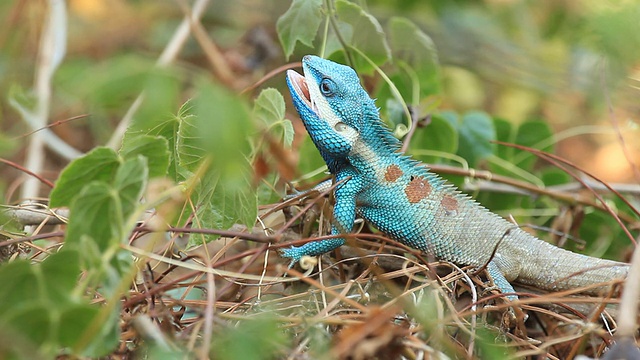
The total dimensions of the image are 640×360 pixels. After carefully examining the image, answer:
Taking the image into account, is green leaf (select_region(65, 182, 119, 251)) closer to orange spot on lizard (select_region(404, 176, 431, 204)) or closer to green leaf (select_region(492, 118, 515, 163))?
orange spot on lizard (select_region(404, 176, 431, 204))

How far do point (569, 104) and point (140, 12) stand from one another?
3.39 meters

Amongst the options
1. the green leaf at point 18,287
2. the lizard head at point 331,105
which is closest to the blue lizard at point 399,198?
the lizard head at point 331,105

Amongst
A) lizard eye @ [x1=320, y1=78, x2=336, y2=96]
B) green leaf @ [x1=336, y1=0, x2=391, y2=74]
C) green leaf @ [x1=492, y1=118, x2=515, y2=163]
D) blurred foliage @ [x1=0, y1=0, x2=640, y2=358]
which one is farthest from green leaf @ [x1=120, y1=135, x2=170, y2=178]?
green leaf @ [x1=492, y1=118, x2=515, y2=163]

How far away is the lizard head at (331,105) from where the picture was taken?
7.91 ft

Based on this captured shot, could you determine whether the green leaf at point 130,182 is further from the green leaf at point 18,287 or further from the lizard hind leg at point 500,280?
the lizard hind leg at point 500,280

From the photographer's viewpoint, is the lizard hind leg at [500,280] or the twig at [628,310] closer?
the twig at [628,310]

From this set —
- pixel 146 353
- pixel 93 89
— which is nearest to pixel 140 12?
pixel 146 353

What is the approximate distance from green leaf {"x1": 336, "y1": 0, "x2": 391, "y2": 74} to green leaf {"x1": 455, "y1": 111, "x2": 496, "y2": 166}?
0.68m

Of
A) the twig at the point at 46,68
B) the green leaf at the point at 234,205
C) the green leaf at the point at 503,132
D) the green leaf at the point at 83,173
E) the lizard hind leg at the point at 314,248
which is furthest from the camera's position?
the twig at the point at 46,68

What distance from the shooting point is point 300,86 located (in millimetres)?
2471

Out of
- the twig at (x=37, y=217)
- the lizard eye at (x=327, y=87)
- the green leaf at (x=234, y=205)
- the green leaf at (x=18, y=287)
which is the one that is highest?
the lizard eye at (x=327, y=87)

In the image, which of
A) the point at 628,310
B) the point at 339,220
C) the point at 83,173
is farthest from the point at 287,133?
the point at 628,310

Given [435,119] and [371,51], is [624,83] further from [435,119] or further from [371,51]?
[371,51]

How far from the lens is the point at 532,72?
13.3 feet
